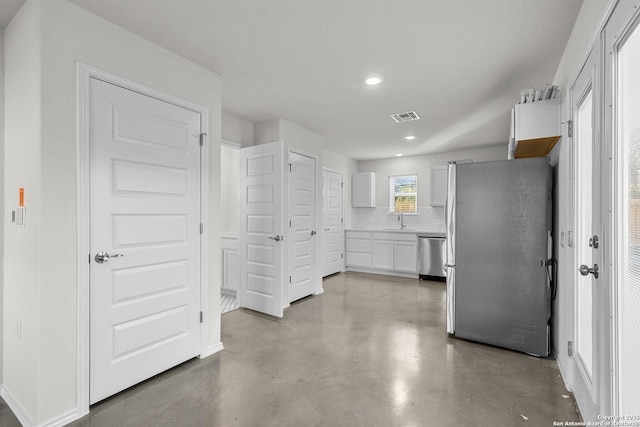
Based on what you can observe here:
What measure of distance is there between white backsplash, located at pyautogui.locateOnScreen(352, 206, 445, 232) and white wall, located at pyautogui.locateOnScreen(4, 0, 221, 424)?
18.7 ft

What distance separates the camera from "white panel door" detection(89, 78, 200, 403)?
2008 mm

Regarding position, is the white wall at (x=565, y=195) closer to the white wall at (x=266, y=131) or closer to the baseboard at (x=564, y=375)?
the baseboard at (x=564, y=375)

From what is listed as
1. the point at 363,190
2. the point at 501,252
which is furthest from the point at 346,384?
the point at 363,190

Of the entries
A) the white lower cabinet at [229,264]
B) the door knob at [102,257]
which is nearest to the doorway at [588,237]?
the door knob at [102,257]

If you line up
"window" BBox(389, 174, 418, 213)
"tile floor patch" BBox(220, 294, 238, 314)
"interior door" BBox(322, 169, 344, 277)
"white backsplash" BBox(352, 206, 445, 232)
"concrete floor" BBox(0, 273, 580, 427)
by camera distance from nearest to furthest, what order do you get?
"concrete floor" BBox(0, 273, 580, 427)
"tile floor patch" BBox(220, 294, 238, 314)
"interior door" BBox(322, 169, 344, 277)
"white backsplash" BBox(352, 206, 445, 232)
"window" BBox(389, 174, 418, 213)

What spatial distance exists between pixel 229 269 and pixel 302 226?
1.39 m

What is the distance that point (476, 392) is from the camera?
215cm

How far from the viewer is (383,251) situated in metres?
6.18

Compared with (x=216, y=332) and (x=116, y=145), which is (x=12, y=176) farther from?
(x=216, y=332)

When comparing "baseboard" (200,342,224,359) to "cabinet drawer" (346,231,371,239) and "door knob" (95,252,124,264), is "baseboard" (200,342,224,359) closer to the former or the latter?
"door knob" (95,252,124,264)

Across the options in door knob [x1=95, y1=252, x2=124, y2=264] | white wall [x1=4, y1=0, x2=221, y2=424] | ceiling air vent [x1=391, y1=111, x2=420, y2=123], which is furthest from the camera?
ceiling air vent [x1=391, y1=111, x2=420, y2=123]

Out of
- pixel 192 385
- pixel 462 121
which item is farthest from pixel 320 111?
pixel 192 385

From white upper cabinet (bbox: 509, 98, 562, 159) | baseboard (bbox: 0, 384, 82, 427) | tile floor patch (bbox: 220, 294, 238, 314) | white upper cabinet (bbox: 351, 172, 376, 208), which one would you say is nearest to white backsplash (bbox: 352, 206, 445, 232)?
white upper cabinet (bbox: 351, 172, 376, 208)

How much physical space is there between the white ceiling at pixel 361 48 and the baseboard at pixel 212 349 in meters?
2.52
